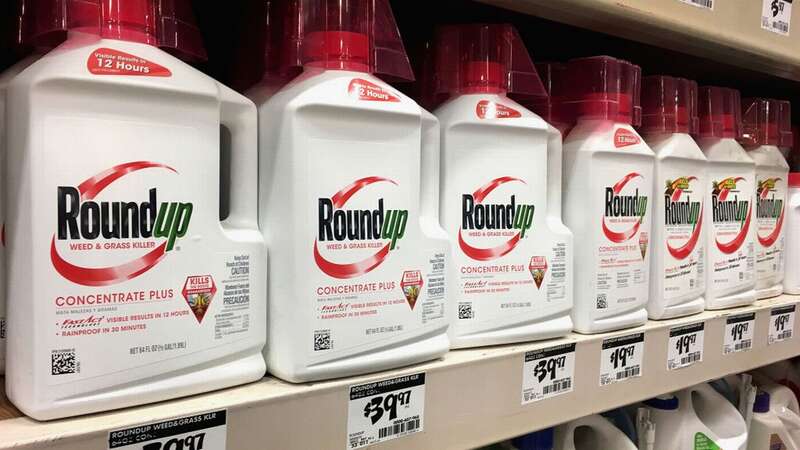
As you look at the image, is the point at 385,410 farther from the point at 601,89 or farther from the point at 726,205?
the point at 726,205

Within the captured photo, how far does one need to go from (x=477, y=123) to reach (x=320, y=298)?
0.29 m

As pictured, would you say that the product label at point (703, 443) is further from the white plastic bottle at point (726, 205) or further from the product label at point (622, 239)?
the product label at point (622, 239)

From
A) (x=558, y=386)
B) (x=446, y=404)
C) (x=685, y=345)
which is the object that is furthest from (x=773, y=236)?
(x=446, y=404)

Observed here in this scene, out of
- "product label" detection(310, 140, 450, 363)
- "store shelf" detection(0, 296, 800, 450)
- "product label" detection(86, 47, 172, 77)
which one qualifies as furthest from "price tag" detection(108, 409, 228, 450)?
"product label" detection(86, 47, 172, 77)

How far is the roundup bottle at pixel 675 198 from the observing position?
985mm

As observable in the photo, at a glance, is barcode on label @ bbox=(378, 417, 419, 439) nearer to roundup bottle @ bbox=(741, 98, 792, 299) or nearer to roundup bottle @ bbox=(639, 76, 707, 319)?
roundup bottle @ bbox=(639, 76, 707, 319)

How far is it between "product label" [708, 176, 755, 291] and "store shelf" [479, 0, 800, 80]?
21 cm

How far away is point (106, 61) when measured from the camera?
0.53m

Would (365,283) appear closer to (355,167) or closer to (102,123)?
(355,167)

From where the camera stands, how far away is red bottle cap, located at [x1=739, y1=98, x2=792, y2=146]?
1236 mm

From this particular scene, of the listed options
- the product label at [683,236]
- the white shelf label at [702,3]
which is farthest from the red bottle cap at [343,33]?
the product label at [683,236]

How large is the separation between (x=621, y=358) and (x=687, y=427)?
1.22ft

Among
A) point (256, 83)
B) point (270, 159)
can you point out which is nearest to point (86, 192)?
point (270, 159)

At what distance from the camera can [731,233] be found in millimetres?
1111
